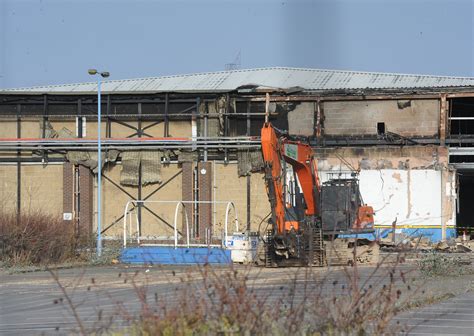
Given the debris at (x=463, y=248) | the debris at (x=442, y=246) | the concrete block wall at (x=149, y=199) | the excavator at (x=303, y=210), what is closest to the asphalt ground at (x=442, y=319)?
the excavator at (x=303, y=210)

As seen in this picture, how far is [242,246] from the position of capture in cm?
3216

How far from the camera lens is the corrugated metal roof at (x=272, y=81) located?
52.1m

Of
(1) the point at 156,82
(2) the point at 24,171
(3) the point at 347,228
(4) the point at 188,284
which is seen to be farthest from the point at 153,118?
(4) the point at 188,284

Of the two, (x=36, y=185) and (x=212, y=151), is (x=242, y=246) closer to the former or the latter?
(x=212, y=151)

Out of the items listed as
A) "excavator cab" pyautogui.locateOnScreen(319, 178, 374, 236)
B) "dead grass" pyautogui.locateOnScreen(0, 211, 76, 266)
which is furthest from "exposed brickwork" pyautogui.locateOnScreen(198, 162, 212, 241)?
"excavator cab" pyautogui.locateOnScreen(319, 178, 374, 236)

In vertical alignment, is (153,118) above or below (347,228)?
above

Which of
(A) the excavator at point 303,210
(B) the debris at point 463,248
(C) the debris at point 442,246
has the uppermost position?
(A) the excavator at point 303,210

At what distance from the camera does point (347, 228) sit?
1202 inches

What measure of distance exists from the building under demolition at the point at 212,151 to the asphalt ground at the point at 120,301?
62.5 ft

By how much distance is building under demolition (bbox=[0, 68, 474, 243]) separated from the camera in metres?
44.9

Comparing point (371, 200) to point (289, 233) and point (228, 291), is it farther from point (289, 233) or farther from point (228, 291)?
point (228, 291)

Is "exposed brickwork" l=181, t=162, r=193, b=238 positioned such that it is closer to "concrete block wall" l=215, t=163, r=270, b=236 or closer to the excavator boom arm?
"concrete block wall" l=215, t=163, r=270, b=236

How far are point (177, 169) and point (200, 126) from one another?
8.21 ft

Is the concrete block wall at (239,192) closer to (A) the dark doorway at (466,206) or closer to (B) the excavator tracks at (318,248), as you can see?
(B) the excavator tracks at (318,248)
